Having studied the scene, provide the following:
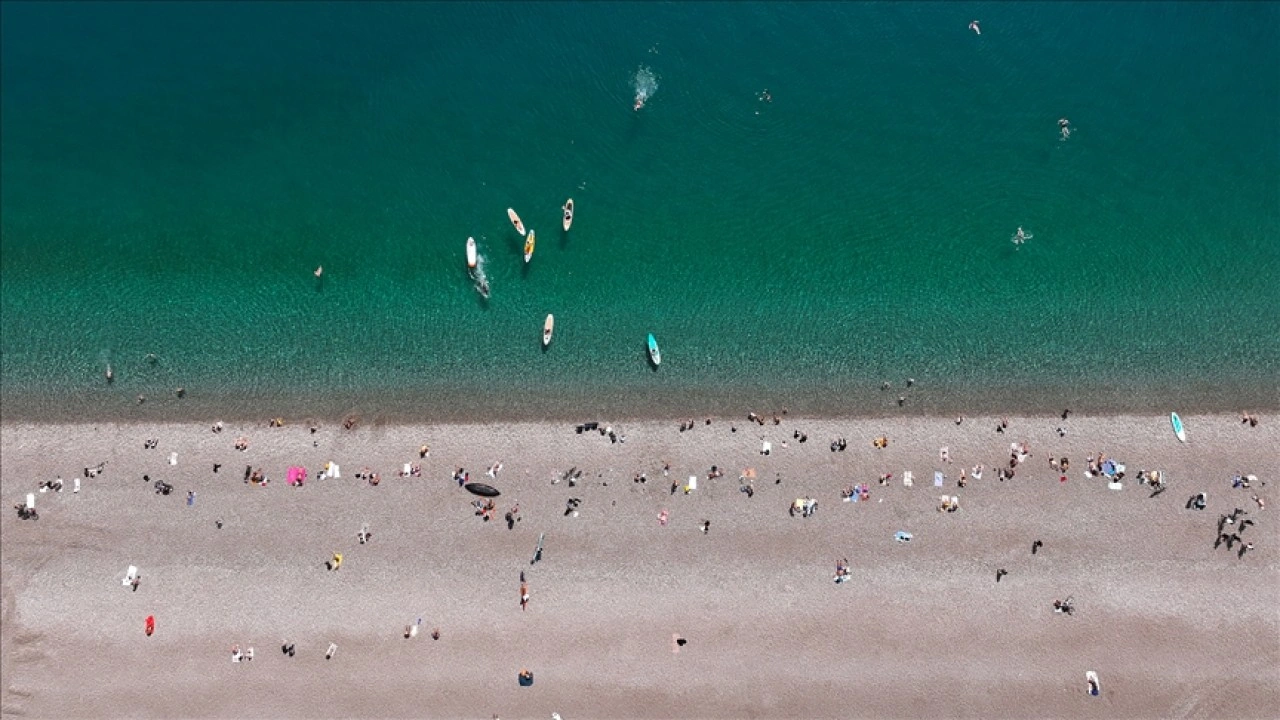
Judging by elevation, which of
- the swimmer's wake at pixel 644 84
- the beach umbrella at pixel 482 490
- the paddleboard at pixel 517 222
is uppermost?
the swimmer's wake at pixel 644 84

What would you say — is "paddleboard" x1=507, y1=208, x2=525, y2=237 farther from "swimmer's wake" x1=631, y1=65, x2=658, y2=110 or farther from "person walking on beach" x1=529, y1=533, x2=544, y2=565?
"person walking on beach" x1=529, y1=533, x2=544, y2=565

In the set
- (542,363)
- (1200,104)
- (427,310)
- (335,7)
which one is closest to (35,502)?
(427,310)

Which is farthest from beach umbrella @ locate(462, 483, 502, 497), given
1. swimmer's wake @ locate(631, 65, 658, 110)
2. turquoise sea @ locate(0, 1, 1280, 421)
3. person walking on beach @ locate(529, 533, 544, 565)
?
swimmer's wake @ locate(631, 65, 658, 110)

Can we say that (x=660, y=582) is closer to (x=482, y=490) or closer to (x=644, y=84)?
(x=482, y=490)

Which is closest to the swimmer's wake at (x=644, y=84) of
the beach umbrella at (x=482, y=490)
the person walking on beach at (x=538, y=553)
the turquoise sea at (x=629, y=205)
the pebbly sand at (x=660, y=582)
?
the turquoise sea at (x=629, y=205)

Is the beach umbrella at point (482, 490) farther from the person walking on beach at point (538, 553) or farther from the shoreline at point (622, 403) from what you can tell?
the shoreline at point (622, 403)

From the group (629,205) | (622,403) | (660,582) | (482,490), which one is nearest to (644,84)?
(629,205)
